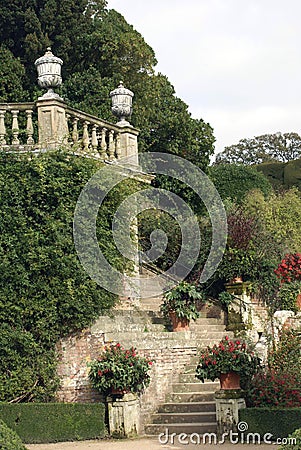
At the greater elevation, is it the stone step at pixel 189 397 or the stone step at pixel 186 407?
the stone step at pixel 189 397

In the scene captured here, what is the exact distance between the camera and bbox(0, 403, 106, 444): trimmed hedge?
10.8 meters

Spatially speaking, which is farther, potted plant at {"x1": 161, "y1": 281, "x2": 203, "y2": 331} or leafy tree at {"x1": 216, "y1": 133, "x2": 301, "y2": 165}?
leafy tree at {"x1": 216, "y1": 133, "x2": 301, "y2": 165}

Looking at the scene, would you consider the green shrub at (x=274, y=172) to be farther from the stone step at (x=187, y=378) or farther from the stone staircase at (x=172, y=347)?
the stone step at (x=187, y=378)

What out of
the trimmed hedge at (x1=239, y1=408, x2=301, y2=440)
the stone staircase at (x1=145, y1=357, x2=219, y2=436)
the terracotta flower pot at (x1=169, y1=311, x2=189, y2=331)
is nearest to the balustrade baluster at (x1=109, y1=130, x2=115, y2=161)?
the terracotta flower pot at (x1=169, y1=311, x2=189, y2=331)

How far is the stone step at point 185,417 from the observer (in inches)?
447

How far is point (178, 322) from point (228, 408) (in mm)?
3105

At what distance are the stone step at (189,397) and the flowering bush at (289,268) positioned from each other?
4628mm

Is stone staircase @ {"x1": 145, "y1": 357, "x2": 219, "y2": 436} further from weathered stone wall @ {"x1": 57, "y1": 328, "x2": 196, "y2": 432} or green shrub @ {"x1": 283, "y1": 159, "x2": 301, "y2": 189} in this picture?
green shrub @ {"x1": 283, "y1": 159, "x2": 301, "y2": 189}

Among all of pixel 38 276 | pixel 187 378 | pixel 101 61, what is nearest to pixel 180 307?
pixel 187 378

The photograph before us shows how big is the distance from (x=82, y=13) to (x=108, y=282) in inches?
510

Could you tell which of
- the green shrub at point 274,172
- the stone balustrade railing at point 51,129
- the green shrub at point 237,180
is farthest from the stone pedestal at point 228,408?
the green shrub at point 274,172

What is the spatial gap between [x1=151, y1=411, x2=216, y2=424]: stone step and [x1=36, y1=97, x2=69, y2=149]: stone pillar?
4.54m

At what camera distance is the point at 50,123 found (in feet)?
42.1

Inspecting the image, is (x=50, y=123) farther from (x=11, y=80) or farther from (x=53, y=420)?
(x=11, y=80)
